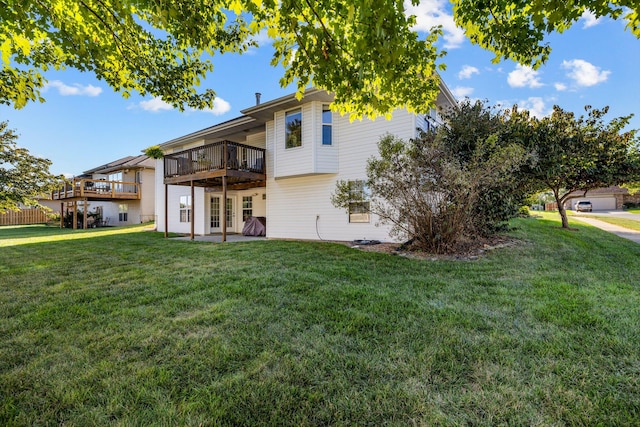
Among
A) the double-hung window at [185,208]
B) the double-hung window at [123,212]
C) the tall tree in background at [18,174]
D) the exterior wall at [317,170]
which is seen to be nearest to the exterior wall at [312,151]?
the exterior wall at [317,170]

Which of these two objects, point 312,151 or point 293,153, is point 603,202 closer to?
point 312,151

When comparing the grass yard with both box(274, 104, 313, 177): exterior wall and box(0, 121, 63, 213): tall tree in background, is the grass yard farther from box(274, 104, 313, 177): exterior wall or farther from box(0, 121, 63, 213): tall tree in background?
box(0, 121, 63, 213): tall tree in background

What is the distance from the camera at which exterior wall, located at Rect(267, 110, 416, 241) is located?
9859mm

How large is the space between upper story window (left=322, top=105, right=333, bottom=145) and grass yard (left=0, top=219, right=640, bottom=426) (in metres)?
6.62

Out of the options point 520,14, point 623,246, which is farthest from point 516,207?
point 520,14

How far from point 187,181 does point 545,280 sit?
12.5 meters

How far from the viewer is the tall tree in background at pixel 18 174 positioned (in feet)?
38.2

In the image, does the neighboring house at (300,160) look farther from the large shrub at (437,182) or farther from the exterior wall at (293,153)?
the large shrub at (437,182)

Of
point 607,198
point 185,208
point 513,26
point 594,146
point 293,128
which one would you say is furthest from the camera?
point 607,198

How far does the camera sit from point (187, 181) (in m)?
12.3

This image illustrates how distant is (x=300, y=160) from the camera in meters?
10.8

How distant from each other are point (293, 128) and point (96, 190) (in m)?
17.6

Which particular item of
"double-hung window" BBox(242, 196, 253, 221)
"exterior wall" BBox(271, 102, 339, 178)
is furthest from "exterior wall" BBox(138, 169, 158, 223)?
"exterior wall" BBox(271, 102, 339, 178)

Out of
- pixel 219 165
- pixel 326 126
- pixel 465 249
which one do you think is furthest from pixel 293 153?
pixel 465 249
